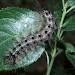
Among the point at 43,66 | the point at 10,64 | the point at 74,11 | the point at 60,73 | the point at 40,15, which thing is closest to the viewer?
the point at 10,64

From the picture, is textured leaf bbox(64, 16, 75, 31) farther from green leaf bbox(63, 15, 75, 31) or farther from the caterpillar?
the caterpillar

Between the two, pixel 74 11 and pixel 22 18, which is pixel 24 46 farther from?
pixel 74 11

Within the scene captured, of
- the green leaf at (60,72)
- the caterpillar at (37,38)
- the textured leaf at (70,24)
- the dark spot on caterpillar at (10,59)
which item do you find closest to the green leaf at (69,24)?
the textured leaf at (70,24)

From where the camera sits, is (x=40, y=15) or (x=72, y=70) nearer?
(x=40, y=15)

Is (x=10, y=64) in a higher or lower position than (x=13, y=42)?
lower

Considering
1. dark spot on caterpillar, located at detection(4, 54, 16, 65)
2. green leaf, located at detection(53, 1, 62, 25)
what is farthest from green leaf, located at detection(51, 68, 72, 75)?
dark spot on caterpillar, located at detection(4, 54, 16, 65)

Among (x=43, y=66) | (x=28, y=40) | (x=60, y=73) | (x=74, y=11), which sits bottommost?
(x=43, y=66)

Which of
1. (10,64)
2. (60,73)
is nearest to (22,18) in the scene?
(10,64)

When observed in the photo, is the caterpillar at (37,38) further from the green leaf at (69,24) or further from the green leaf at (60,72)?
the green leaf at (60,72)
